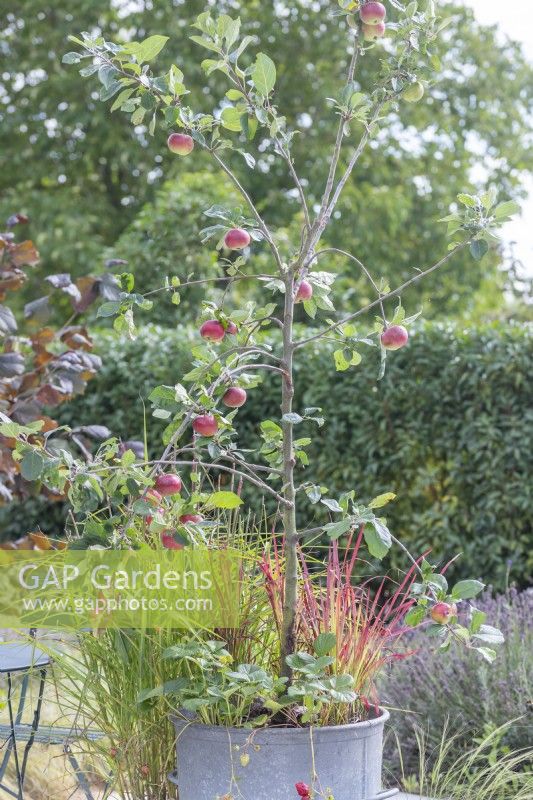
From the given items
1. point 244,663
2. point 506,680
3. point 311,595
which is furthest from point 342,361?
point 506,680

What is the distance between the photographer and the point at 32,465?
72.9 inches

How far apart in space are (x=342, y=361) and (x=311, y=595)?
20.5 inches

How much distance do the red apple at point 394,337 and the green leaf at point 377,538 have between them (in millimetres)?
373

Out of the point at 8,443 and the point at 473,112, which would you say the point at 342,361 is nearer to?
the point at 8,443

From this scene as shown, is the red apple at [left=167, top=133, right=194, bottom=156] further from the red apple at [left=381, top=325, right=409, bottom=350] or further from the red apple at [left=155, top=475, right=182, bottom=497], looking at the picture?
the red apple at [left=155, top=475, right=182, bottom=497]

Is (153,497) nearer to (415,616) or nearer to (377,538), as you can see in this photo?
(377,538)

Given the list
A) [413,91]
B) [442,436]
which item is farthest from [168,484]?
[442,436]

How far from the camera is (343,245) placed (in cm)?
1078

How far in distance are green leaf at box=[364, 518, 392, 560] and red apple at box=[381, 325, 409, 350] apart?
37 cm

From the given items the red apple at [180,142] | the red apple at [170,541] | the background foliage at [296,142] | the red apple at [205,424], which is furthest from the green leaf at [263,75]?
the background foliage at [296,142]

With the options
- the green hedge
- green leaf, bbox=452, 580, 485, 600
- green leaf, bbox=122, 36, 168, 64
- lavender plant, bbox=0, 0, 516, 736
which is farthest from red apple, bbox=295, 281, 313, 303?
the green hedge

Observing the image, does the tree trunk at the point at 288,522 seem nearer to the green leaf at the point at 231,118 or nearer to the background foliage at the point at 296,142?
the green leaf at the point at 231,118

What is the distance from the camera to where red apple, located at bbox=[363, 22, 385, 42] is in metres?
2.05

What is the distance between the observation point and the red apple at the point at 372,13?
201 cm
